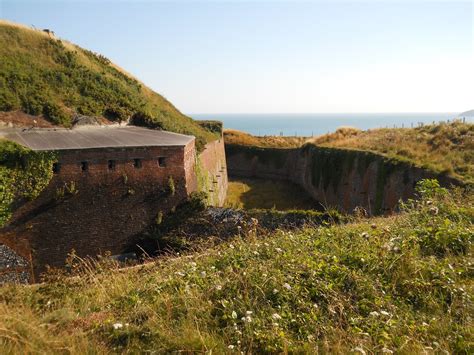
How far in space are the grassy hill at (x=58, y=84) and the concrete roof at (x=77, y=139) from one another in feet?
5.63

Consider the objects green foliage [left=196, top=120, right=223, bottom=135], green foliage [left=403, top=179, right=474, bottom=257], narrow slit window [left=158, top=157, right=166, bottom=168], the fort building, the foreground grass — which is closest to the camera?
green foliage [left=403, top=179, right=474, bottom=257]

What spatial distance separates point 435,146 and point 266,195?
48.2 ft

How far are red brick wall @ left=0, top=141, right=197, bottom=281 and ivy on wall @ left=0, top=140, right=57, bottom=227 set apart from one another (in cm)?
39

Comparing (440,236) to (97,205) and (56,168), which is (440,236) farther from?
(56,168)

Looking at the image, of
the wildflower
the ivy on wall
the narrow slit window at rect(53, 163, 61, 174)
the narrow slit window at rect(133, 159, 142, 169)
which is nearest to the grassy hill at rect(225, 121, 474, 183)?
the wildflower

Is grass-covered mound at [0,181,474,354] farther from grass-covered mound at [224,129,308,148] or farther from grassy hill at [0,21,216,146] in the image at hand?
grass-covered mound at [224,129,308,148]

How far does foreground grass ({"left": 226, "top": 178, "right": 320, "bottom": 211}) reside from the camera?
27797 mm

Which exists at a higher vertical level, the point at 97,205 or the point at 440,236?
the point at 440,236

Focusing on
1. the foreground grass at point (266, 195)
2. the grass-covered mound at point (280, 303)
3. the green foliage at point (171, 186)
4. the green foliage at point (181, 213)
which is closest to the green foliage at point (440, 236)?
the grass-covered mound at point (280, 303)

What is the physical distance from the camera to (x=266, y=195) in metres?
31.2

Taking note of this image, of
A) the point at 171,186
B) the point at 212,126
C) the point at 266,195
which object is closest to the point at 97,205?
the point at 171,186

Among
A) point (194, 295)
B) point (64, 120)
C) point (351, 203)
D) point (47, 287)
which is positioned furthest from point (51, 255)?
point (351, 203)

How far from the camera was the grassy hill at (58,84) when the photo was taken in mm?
19547

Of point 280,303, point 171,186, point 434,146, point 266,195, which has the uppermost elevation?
point 434,146
